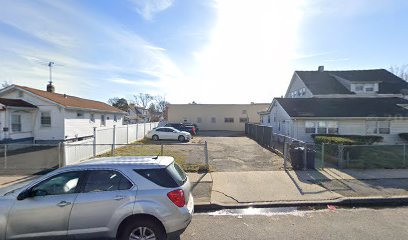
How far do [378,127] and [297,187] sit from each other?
16.3 meters

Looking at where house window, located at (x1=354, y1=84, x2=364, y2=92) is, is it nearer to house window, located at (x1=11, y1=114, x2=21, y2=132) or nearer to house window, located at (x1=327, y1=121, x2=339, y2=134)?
house window, located at (x1=327, y1=121, x2=339, y2=134)

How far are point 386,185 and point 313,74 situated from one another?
24836mm

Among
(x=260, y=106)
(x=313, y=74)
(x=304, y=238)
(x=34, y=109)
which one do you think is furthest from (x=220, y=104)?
(x=304, y=238)

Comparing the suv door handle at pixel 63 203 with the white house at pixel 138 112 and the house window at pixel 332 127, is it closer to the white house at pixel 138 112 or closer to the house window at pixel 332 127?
the house window at pixel 332 127

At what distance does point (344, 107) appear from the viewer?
69.8 ft

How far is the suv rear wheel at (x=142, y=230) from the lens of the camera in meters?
3.95

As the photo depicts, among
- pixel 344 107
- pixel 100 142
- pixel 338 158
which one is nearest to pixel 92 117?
pixel 100 142

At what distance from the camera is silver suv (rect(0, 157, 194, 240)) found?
3.90 m

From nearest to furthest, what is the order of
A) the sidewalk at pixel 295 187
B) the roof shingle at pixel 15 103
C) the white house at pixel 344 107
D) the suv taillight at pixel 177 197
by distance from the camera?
the suv taillight at pixel 177 197 < the sidewalk at pixel 295 187 < the roof shingle at pixel 15 103 < the white house at pixel 344 107

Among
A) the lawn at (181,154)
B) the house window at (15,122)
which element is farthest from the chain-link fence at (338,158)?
the house window at (15,122)

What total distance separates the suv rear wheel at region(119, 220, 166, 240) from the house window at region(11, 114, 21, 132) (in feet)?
58.2

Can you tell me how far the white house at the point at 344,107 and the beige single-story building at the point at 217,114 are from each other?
37.9 feet

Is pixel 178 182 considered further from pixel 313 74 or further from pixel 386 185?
pixel 313 74

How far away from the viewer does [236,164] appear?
1153cm
